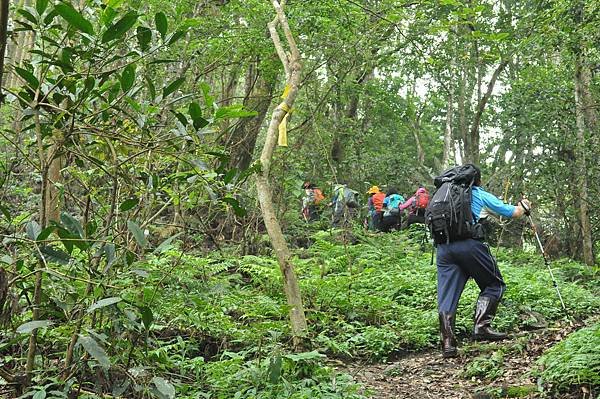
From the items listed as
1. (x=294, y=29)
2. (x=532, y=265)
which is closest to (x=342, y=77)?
(x=294, y=29)

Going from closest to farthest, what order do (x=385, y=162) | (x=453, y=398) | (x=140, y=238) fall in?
(x=140, y=238) < (x=453, y=398) < (x=385, y=162)

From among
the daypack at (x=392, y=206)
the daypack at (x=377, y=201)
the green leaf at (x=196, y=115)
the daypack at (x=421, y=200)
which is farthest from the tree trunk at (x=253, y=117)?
the green leaf at (x=196, y=115)

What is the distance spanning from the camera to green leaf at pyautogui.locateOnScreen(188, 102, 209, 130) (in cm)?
307

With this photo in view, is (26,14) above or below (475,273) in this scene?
above

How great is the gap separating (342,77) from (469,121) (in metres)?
10.3

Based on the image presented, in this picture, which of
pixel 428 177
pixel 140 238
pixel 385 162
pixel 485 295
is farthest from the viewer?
pixel 428 177

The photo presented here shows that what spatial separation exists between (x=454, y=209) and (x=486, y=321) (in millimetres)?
1323

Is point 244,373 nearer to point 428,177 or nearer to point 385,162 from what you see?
point 385,162

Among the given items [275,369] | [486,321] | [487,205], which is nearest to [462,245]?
[487,205]

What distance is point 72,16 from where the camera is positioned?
2.59 metres

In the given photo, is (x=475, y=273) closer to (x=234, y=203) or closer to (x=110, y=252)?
(x=234, y=203)

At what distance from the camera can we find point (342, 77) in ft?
44.8

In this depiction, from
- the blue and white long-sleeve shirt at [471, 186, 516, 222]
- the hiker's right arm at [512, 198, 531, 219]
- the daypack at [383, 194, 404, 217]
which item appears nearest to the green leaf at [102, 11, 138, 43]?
the blue and white long-sleeve shirt at [471, 186, 516, 222]

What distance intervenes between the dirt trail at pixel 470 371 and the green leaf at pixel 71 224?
3157 millimetres
